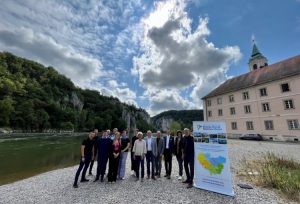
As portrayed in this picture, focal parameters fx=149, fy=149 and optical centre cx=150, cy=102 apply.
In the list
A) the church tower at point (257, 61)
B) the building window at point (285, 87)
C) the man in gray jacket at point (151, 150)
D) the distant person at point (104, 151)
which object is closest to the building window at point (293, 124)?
the building window at point (285, 87)

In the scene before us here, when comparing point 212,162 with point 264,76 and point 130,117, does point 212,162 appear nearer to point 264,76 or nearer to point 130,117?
point 264,76

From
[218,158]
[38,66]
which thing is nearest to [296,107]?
[218,158]

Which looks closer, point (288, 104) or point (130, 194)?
point (130, 194)

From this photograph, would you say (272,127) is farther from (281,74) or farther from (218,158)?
(218,158)

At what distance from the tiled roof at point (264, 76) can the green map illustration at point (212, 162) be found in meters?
24.7

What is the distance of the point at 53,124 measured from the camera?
66000mm

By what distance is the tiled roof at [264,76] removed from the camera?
22.4m

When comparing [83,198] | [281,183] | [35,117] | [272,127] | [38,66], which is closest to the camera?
[83,198]

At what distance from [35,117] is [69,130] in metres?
18.4

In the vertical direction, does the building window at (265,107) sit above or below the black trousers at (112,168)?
above

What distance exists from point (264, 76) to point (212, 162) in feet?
91.8

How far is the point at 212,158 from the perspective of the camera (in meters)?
4.96

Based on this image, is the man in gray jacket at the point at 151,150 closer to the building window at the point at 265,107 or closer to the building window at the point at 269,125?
the building window at the point at 269,125

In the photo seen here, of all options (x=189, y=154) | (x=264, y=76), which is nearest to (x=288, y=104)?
(x=264, y=76)
